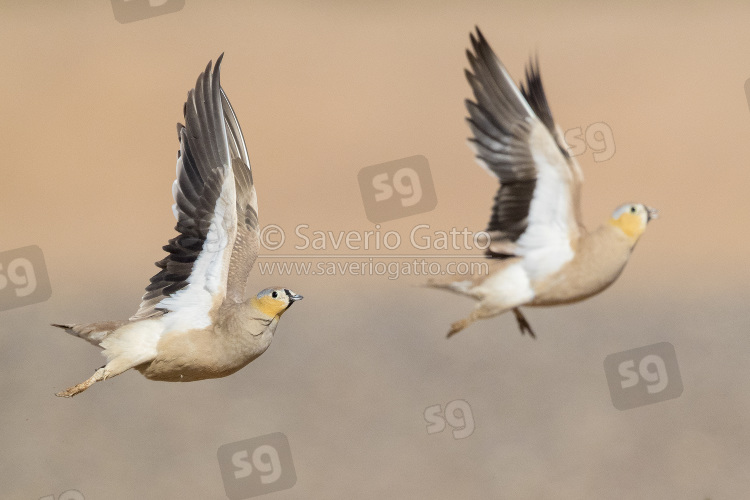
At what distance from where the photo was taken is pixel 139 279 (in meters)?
23.8

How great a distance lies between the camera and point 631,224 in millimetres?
8242

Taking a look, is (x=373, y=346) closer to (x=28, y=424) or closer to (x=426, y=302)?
(x=426, y=302)

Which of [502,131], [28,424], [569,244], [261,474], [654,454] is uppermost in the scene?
[502,131]

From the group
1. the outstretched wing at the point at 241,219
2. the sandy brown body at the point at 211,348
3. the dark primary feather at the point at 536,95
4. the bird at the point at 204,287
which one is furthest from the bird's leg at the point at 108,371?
the dark primary feather at the point at 536,95

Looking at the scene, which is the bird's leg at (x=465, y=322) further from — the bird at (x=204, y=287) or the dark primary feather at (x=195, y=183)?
the dark primary feather at (x=195, y=183)

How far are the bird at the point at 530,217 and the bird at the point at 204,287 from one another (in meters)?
1.63

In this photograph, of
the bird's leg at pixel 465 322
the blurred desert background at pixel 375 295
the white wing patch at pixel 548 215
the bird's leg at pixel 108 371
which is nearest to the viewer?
the white wing patch at pixel 548 215

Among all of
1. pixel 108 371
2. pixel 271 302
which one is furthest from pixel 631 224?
pixel 108 371

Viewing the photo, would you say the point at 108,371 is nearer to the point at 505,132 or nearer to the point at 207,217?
the point at 207,217

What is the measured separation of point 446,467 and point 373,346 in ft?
11.0

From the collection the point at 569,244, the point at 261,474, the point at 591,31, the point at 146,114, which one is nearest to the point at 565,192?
the point at 569,244

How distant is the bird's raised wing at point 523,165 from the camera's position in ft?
27.6

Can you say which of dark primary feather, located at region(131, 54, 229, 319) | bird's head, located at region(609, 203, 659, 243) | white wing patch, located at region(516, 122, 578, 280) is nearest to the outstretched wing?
dark primary feather, located at region(131, 54, 229, 319)

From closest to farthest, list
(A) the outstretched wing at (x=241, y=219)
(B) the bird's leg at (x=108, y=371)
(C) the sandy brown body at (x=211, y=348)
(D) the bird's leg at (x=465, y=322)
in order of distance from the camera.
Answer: (D) the bird's leg at (x=465, y=322) → (B) the bird's leg at (x=108, y=371) → (C) the sandy brown body at (x=211, y=348) → (A) the outstretched wing at (x=241, y=219)
